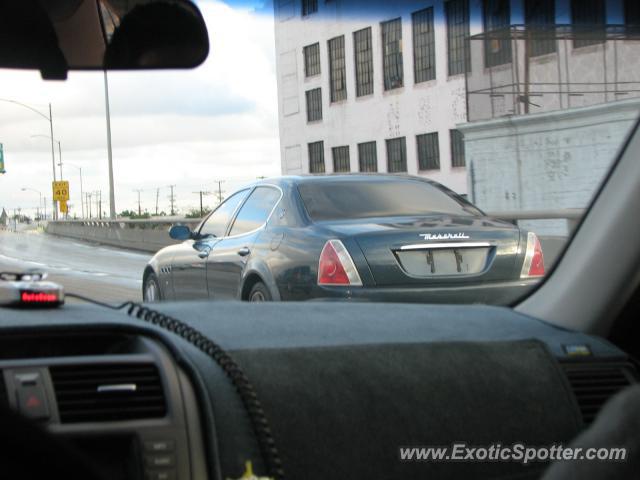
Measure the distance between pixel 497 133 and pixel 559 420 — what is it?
4.99 m

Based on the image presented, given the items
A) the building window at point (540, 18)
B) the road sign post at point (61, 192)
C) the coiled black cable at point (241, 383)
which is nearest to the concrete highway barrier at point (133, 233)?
the road sign post at point (61, 192)

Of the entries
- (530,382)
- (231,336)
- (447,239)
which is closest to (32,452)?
(231,336)

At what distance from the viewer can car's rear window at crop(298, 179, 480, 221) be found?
616 centimetres

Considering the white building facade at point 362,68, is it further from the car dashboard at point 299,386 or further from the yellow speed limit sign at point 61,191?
the car dashboard at point 299,386

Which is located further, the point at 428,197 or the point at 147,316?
the point at 428,197

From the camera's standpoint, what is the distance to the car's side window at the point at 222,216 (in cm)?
641

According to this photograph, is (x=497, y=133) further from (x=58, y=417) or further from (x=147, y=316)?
(x=58, y=417)

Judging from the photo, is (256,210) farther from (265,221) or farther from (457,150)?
(457,150)

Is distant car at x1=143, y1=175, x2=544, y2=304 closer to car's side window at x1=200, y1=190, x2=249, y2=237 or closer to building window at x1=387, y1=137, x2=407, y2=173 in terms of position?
car's side window at x1=200, y1=190, x2=249, y2=237

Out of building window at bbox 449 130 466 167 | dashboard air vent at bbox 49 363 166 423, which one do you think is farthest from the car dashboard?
building window at bbox 449 130 466 167

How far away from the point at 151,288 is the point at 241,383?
3823 mm

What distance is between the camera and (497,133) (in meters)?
7.50

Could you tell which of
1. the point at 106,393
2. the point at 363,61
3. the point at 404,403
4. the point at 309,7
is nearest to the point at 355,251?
the point at 363,61

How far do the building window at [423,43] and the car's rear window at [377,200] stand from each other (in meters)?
0.74
